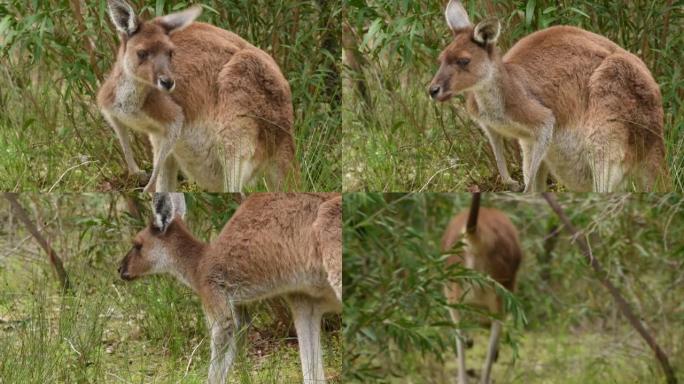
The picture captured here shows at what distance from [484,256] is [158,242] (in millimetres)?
1793

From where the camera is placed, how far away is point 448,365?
7.18 m

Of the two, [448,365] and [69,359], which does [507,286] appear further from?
[69,359]

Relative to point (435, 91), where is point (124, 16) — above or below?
above

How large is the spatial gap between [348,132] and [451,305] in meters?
1.59

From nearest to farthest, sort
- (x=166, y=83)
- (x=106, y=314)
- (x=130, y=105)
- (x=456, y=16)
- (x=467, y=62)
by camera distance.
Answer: (x=106, y=314) → (x=166, y=83) → (x=130, y=105) → (x=467, y=62) → (x=456, y=16)

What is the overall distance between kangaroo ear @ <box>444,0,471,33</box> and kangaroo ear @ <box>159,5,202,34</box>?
4.09 ft

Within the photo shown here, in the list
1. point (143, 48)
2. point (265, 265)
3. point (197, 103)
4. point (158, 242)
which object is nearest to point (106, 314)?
point (158, 242)

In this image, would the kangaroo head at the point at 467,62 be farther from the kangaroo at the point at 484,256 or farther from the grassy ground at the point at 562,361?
the grassy ground at the point at 562,361

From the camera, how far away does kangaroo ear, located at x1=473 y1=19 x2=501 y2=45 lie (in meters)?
6.37

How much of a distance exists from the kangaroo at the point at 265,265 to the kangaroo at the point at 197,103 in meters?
0.27

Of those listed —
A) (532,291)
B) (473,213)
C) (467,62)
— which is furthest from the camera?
(532,291)

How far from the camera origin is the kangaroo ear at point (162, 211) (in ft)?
20.7

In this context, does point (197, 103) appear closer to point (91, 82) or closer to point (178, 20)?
point (178, 20)

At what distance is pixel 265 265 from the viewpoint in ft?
19.9
